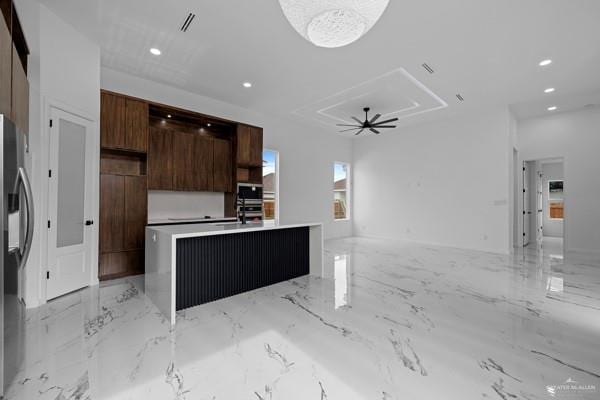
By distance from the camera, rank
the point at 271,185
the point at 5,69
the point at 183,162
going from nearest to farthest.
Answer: the point at 5,69
the point at 183,162
the point at 271,185

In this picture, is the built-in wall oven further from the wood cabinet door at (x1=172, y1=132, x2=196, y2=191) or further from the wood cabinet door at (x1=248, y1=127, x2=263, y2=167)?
the wood cabinet door at (x1=172, y1=132, x2=196, y2=191)

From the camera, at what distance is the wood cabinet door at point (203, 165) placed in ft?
15.3

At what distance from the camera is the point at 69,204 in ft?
10.2

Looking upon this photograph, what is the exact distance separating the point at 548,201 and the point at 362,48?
9454 millimetres

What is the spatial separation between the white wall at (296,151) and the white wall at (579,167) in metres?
5.07

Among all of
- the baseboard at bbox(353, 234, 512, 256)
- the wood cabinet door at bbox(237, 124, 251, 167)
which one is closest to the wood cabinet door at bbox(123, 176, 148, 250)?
the wood cabinet door at bbox(237, 124, 251, 167)

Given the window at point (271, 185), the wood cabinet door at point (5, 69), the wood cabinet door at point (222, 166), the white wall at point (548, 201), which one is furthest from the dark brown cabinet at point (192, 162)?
the white wall at point (548, 201)

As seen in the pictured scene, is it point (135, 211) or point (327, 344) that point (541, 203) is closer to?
point (327, 344)

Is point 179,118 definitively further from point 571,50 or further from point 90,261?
point 571,50

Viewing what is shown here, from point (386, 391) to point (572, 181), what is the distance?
7385mm

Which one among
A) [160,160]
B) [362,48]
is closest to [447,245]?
[362,48]

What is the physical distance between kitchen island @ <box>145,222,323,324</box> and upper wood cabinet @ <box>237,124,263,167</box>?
84.4 inches

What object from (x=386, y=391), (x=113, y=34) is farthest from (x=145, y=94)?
(x=386, y=391)

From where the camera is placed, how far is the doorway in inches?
268
